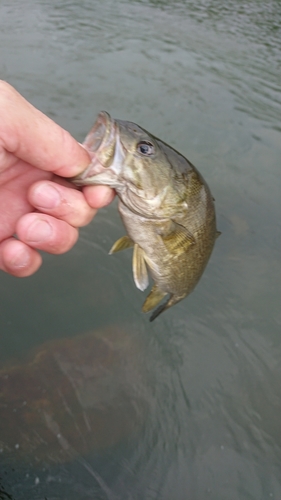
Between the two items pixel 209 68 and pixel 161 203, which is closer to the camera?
pixel 161 203

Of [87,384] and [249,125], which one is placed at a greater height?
[249,125]

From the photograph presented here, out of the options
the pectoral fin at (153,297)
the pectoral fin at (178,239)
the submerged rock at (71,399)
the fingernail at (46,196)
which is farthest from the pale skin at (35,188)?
the submerged rock at (71,399)

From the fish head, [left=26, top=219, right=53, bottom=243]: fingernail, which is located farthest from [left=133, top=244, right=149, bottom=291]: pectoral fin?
[left=26, top=219, right=53, bottom=243]: fingernail

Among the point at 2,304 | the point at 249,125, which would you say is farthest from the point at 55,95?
the point at 2,304

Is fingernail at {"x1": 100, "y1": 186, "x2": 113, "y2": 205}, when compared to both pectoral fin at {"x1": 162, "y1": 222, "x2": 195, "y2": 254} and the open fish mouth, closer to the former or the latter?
the open fish mouth

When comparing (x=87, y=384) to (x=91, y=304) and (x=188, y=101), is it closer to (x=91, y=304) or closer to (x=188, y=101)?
(x=91, y=304)

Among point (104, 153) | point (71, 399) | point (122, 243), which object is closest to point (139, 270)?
point (122, 243)

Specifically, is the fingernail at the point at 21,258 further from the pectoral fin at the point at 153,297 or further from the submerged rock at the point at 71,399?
the submerged rock at the point at 71,399
